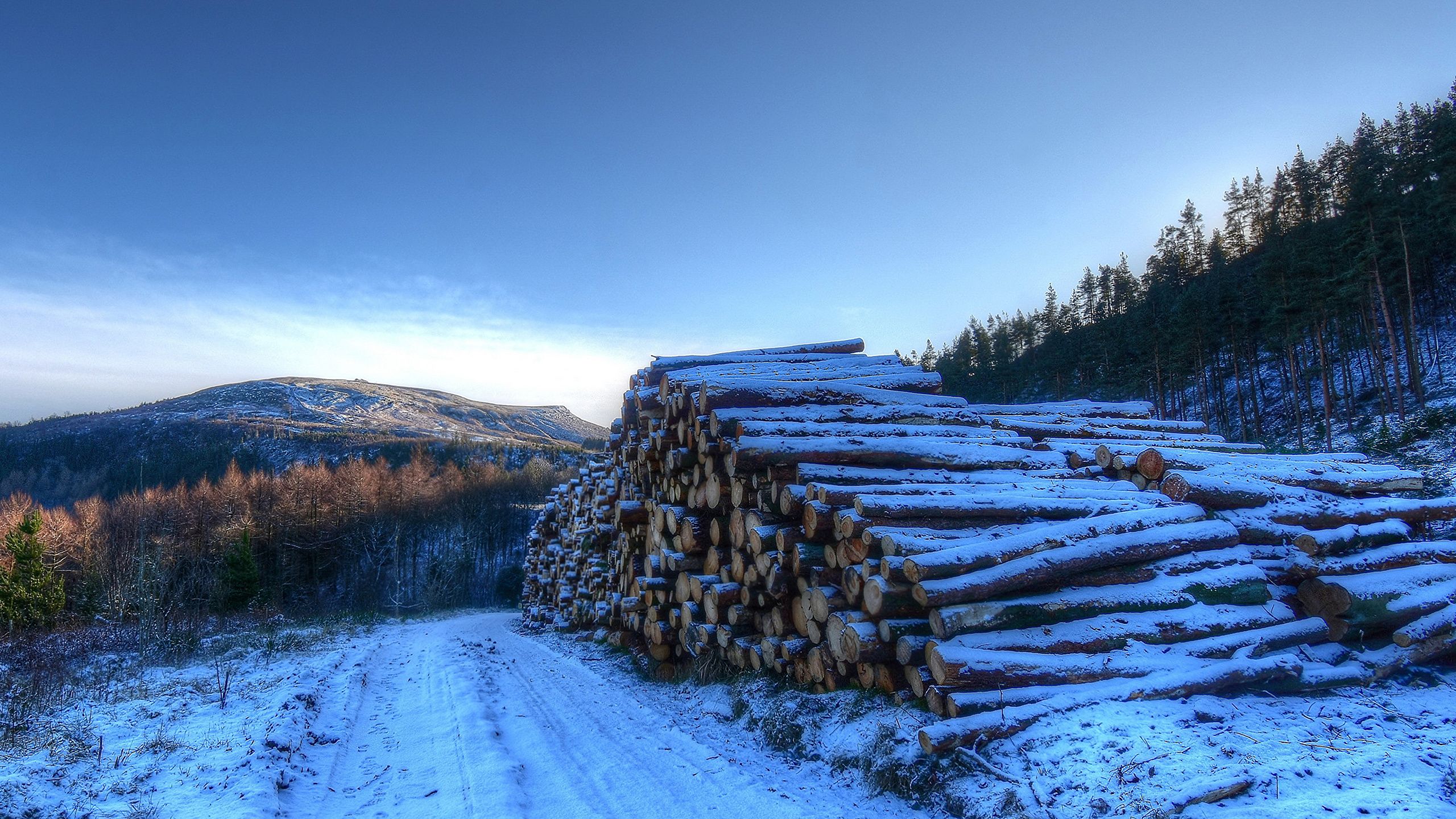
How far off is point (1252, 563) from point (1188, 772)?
11.1 ft

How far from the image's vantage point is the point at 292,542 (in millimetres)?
45156

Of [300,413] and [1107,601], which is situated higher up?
[300,413]

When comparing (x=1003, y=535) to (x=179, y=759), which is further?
(x=1003, y=535)

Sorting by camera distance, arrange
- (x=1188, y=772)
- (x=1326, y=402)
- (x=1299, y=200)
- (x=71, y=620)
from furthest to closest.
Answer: (x=1299, y=200) < (x=1326, y=402) < (x=71, y=620) < (x=1188, y=772)

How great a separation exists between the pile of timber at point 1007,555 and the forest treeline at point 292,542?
1419 cm

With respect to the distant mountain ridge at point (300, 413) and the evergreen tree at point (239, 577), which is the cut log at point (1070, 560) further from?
the distant mountain ridge at point (300, 413)

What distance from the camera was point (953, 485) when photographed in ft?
22.9

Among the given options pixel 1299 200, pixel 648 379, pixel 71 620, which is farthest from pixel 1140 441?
pixel 1299 200

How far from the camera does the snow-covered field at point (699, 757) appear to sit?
394cm

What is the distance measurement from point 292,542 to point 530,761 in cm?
4838

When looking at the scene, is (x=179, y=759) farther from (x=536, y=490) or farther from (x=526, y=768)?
(x=536, y=490)

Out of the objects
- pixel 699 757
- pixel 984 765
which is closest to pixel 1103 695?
pixel 984 765

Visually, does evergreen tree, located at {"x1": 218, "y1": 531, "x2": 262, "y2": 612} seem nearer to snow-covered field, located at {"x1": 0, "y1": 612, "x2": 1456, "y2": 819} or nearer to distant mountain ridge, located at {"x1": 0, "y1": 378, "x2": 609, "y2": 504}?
snow-covered field, located at {"x1": 0, "y1": 612, "x2": 1456, "y2": 819}

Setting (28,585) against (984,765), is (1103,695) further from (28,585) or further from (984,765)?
(28,585)
